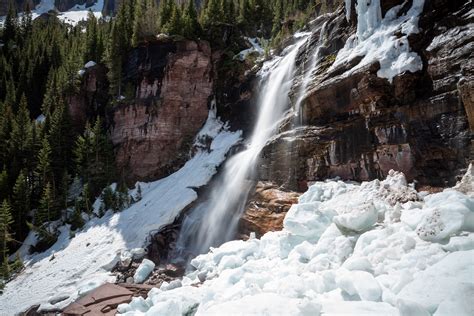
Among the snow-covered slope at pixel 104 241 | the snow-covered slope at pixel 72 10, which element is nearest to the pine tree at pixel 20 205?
the snow-covered slope at pixel 104 241

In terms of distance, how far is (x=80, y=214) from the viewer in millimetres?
25391

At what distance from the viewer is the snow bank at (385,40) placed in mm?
11531

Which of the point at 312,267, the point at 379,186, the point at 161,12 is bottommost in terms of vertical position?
the point at 312,267

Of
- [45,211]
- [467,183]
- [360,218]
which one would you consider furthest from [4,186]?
[467,183]

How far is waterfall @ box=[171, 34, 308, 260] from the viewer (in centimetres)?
1680

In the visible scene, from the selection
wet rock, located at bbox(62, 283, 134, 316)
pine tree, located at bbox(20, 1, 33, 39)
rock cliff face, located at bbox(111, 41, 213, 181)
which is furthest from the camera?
pine tree, located at bbox(20, 1, 33, 39)

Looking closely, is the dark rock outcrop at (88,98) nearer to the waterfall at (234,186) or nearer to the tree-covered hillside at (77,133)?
the tree-covered hillside at (77,133)

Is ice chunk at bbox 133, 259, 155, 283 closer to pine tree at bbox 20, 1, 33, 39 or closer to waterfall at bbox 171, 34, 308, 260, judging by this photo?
waterfall at bbox 171, 34, 308, 260

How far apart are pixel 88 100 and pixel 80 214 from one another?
16322mm

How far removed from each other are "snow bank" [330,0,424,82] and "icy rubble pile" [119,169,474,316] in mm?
3927

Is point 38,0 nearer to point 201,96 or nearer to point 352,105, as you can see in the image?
point 201,96

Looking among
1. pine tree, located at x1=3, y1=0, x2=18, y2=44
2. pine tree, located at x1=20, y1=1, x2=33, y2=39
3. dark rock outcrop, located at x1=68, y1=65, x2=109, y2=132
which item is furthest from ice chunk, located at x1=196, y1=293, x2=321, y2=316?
pine tree, located at x1=20, y1=1, x2=33, y2=39

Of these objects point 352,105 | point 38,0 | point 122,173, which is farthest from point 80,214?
point 38,0

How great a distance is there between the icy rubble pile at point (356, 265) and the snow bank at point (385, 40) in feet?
12.9
